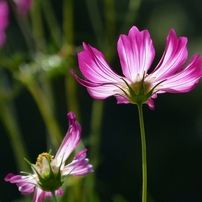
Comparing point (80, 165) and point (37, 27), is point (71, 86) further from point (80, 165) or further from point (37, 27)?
point (80, 165)

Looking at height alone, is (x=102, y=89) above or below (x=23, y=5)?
below

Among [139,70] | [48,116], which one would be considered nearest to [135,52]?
[139,70]

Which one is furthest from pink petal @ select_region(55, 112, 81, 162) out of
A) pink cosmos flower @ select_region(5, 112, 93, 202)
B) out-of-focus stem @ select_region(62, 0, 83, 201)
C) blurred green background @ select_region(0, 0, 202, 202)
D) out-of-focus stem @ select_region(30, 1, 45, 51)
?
blurred green background @ select_region(0, 0, 202, 202)

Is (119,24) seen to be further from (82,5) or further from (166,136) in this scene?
(166,136)

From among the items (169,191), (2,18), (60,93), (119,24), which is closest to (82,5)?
(119,24)

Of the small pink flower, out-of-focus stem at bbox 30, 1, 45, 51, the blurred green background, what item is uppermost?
the small pink flower

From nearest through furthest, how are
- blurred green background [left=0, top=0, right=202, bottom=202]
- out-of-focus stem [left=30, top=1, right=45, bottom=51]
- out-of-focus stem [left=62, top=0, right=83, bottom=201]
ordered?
out-of-focus stem [left=62, top=0, right=83, bottom=201]
out-of-focus stem [left=30, top=1, right=45, bottom=51]
blurred green background [left=0, top=0, right=202, bottom=202]

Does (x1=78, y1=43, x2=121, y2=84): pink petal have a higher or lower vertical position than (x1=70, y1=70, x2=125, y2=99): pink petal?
higher

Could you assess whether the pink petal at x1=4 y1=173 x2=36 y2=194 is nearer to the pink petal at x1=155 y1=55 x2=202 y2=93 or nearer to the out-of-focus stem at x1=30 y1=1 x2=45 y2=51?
the pink petal at x1=155 y1=55 x2=202 y2=93
